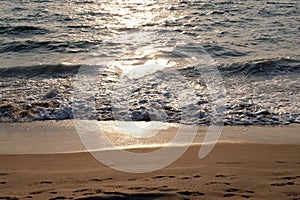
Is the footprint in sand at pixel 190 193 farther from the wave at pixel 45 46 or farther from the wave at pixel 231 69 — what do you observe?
the wave at pixel 45 46

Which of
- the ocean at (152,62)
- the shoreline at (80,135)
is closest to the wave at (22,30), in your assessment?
the ocean at (152,62)

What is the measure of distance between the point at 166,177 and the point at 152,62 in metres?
7.08

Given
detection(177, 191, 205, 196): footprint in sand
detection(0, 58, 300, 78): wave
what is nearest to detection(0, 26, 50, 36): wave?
detection(0, 58, 300, 78): wave

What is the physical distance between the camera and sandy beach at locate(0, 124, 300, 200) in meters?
4.00

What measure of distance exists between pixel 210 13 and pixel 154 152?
1342 centimetres

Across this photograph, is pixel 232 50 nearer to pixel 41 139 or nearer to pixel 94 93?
pixel 94 93

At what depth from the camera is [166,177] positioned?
14.5ft

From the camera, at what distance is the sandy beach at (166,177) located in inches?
158

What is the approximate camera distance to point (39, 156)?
17.8ft

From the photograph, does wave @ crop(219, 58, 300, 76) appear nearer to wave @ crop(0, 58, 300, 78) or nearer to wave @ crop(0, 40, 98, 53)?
wave @ crop(0, 58, 300, 78)

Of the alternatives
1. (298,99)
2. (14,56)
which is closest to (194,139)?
(298,99)

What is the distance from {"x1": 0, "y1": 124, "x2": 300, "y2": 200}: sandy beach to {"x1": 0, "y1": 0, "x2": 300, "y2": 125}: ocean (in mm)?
1782

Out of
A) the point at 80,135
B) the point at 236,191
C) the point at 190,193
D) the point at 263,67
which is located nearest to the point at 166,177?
the point at 190,193

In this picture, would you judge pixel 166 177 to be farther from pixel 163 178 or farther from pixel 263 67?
pixel 263 67
